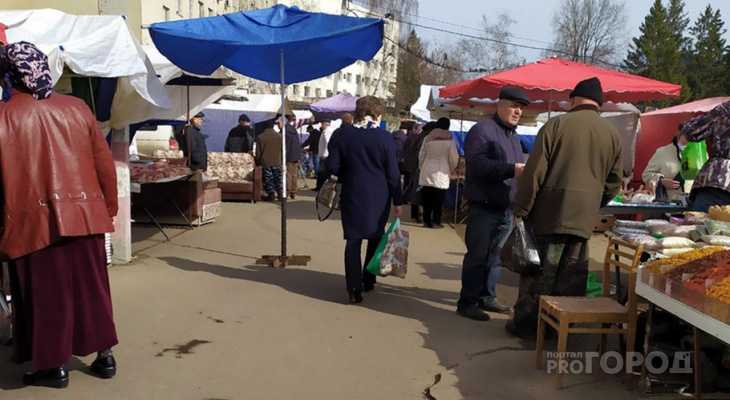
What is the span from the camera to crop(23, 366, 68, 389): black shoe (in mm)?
4125

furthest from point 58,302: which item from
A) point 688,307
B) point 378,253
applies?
point 688,307

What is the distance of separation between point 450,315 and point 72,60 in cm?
396

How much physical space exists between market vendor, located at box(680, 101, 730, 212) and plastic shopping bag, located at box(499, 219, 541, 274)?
6.57 ft

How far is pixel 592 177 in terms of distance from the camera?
4855 mm

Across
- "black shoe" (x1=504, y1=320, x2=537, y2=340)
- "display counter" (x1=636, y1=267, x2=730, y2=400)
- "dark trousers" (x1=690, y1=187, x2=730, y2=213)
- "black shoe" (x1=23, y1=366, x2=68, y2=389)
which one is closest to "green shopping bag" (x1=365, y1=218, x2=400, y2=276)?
"black shoe" (x1=504, y1=320, x2=537, y2=340)

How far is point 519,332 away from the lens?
5348mm

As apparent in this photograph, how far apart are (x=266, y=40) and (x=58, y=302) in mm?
3889

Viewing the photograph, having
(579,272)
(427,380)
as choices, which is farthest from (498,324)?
(427,380)

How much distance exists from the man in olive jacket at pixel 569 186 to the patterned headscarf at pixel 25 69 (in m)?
3.31

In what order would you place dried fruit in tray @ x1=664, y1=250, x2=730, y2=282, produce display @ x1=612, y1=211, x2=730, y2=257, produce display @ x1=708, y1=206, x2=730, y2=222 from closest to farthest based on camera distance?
dried fruit in tray @ x1=664, y1=250, x2=730, y2=282
produce display @ x1=612, y1=211, x2=730, y2=257
produce display @ x1=708, y1=206, x2=730, y2=222

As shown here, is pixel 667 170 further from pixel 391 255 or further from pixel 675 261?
pixel 675 261

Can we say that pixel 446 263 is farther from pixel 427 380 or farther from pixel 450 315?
pixel 427 380

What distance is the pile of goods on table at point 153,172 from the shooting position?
29.4 ft

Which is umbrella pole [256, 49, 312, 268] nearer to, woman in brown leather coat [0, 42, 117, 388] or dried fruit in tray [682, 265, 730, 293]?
woman in brown leather coat [0, 42, 117, 388]
